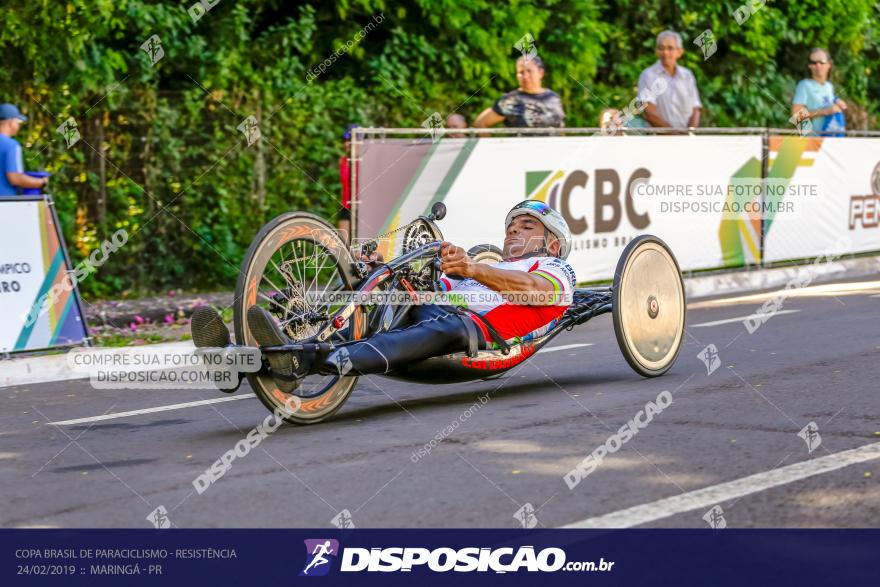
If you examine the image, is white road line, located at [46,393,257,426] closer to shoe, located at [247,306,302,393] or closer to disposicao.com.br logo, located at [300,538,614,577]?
shoe, located at [247,306,302,393]

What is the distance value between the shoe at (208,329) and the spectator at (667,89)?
30.0 ft

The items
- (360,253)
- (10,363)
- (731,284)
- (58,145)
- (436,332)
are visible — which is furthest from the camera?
(731,284)

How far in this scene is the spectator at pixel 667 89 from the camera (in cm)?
1530

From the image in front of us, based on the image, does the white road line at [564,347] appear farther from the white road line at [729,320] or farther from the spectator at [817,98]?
the spectator at [817,98]

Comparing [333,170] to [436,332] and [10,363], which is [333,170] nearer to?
[10,363]

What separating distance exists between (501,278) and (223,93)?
8.09 meters

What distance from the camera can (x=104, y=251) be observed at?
14.0 m

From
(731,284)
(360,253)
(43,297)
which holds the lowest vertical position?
(731,284)

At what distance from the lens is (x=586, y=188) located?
1384cm

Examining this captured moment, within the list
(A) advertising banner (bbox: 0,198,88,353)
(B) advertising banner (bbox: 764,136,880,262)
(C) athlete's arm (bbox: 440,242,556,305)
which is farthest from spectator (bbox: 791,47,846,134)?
(C) athlete's arm (bbox: 440,242,556,305)

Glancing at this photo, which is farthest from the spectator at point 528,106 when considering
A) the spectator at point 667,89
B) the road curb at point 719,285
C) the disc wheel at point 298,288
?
the disc wheel at point 298,288

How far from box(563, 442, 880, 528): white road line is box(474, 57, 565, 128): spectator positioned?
8.35 metres

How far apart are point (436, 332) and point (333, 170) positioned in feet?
27.7

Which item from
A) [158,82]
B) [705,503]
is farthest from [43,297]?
[705,503]
